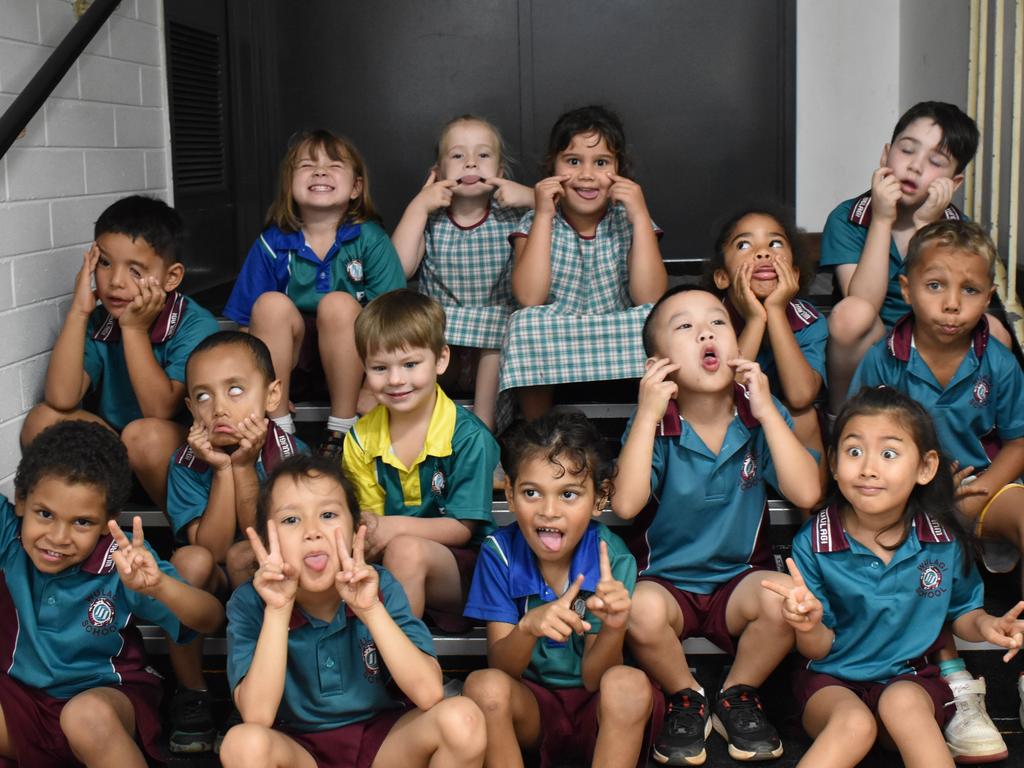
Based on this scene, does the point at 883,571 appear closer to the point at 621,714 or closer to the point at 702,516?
the point at 702,516

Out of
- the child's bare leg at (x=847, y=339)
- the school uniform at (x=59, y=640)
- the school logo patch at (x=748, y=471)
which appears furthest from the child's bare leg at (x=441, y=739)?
the child's bare leg at (x=847, y=339)

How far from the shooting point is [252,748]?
6.48ft

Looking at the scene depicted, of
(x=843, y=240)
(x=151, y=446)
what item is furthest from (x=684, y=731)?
(x=843, y=240)

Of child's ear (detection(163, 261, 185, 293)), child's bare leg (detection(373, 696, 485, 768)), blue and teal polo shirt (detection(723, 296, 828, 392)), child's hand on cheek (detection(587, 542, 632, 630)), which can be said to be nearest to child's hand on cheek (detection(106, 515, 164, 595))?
child's bare leg (detection(373, 696, 485, 768))

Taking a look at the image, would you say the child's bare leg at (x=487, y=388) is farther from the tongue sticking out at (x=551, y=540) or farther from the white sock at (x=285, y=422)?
the tongue sticking out at (x=551, y=540)

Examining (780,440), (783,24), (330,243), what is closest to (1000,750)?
(780,440)

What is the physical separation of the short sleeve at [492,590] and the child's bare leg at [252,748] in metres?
0.43

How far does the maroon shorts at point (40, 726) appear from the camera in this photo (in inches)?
88.0

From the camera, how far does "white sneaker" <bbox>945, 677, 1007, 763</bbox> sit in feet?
7.21

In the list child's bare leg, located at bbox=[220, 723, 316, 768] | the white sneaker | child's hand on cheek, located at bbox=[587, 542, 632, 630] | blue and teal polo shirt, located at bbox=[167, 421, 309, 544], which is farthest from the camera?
blue and teal polo shirt, located at bbox=[167, 421, 309, 544]

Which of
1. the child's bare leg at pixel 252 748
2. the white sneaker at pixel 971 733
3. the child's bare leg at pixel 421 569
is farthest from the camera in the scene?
the child's bare leg at pixel 421 569

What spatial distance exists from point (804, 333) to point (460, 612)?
1.04 m

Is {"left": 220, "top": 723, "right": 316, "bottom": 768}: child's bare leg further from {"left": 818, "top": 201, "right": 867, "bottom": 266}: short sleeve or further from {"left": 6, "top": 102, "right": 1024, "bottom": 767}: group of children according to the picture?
{"left": 818, "top": 201, "right": 867, "bottom": 266}: short sleeve

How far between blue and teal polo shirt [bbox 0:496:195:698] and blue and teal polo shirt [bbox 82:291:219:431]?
67 centimetres
